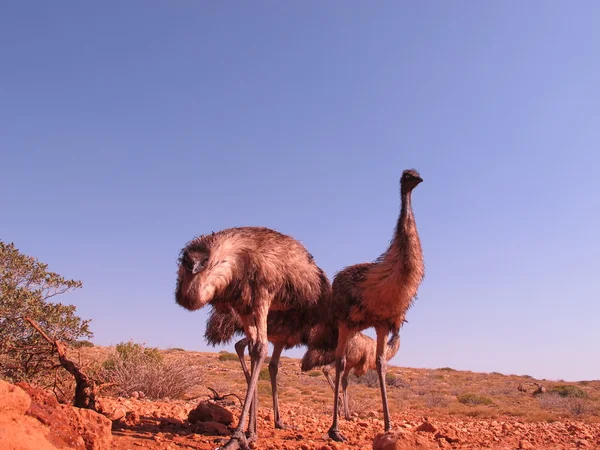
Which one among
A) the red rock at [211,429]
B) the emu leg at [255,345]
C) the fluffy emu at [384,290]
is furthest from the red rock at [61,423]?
the fluffy emu at [384,290]

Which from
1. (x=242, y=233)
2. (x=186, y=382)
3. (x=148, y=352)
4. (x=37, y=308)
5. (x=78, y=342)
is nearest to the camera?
(x=242, y=233)

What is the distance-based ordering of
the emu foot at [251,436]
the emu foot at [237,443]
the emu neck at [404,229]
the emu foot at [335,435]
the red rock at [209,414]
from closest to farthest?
the emu foot at [237,443] < the emu foot at [251,436] < the red rock at [209,414] < the emu foot at [335,435] < the emu neck at [404,229]

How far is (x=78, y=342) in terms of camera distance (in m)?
9.58

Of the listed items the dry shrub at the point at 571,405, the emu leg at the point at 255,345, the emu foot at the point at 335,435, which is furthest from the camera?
the dry shrub at the point at 571,405

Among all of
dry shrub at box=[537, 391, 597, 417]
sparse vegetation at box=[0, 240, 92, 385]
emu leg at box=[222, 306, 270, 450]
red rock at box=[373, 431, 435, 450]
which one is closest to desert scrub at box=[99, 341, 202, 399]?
sparse vegetation at box=[0, 240, 92, 385]

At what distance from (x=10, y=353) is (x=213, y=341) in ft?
11.1

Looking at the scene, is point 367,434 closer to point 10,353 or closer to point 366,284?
point 366,284

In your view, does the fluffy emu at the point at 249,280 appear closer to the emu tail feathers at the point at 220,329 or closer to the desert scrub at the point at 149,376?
the emu tail feathers at the point at 220,329

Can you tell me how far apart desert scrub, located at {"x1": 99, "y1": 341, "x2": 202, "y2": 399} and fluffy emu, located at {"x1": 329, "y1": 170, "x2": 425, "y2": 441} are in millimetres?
6151

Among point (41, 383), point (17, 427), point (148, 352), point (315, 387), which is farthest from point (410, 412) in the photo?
point (17, 427)

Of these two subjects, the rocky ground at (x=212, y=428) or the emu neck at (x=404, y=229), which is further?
the emu neck at (x=404, y=229)

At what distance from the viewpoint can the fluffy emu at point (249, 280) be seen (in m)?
5.45

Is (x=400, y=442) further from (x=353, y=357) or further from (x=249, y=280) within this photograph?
(x=353, y=357)

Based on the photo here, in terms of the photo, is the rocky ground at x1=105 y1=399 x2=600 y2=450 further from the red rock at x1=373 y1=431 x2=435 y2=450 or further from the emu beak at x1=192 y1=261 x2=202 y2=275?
the emu beak at x1=192 y1=261 x2=202 y2=275
